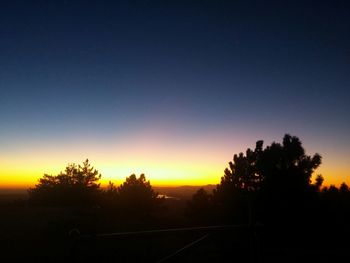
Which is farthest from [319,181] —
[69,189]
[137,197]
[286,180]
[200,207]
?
[69,189]

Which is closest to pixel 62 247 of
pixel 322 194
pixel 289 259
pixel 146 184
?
pixel 289 259

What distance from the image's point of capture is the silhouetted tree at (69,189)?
102 ft

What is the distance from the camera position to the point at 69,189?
103ft

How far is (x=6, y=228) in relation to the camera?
13.3 meters

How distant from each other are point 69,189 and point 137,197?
890cm

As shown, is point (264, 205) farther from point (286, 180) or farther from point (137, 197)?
point (137, 197)

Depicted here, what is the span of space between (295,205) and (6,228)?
1439 centimetres

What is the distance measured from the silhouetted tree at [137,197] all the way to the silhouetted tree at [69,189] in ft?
15.9

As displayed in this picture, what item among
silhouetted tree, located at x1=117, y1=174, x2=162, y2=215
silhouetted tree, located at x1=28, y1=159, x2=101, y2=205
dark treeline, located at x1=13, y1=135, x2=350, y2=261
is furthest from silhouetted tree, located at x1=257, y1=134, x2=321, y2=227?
silhouetted tree, located at x1=28, y1=159, x2=101, y2=205

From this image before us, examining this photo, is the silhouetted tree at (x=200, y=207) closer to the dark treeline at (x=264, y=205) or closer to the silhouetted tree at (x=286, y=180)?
the dark treeline at (x=264, y=205)

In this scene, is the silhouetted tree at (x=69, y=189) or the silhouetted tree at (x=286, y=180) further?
the silhouetted tree at (x=69, y=189)

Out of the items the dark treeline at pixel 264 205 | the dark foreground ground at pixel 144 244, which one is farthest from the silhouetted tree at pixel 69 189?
the dark foreground ground at pixel 144 244

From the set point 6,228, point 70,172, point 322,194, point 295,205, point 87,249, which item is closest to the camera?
point 87,249

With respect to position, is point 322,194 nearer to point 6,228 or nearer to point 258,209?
point 258,209
